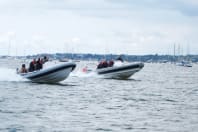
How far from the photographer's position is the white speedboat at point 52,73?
97.0ft

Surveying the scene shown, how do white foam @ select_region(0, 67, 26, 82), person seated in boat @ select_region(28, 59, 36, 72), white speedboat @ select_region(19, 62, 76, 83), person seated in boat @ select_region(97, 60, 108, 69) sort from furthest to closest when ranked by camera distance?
person seated in boat @ select_region(97, 60, 108, 69) < white foam @ select_region(0, 67, 26, 82) < person seated in boat @ select_region(28, 59, 36, 72) < white speedboat @ select_region(19, 62, 76, 83)

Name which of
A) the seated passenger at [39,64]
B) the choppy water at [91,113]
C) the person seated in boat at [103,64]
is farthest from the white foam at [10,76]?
the person seated in boat at [103,64]

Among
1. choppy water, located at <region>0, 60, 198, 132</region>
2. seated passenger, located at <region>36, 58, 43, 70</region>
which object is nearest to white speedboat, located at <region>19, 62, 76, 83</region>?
seated passenger, located at <region>36, 58, 43, 70</region>

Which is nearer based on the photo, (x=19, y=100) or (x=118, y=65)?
(x=19, y=100)

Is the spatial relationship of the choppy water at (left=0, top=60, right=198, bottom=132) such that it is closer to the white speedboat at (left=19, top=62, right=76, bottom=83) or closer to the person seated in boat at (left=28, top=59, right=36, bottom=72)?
the white speedboat at (left=19, top=62, right=76, bottom=83)

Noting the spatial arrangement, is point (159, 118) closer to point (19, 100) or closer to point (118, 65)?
point (19, 100)

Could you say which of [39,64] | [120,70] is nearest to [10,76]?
[39,64]

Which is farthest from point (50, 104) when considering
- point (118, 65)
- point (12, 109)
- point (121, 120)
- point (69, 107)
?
point (118, 65)

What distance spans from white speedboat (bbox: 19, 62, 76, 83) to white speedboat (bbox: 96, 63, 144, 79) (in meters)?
8.80

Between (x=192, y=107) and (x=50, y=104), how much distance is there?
19.9ft

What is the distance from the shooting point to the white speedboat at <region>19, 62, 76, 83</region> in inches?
1164

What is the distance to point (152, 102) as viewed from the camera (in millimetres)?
22938

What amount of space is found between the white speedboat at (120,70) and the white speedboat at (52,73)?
8.80 meters

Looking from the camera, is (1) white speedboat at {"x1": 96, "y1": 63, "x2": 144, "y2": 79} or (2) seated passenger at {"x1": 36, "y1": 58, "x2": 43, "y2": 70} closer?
(2) seated passenger at {"x1": 36, "y1": 58, "x2": 43, "y2": 70}
